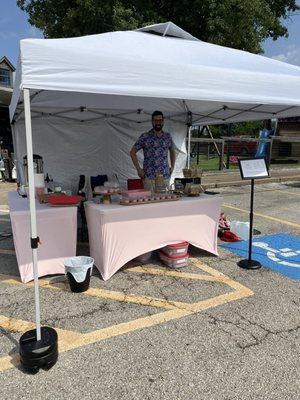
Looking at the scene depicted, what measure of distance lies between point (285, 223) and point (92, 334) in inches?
194

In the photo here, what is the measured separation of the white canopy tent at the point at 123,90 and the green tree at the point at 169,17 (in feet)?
16.4

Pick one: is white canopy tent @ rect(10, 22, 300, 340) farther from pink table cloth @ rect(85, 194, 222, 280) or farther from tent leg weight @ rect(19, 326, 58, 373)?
pink table cloth @ rect(85, 194, 222, 280)

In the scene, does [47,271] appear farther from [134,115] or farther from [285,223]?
[285,223]

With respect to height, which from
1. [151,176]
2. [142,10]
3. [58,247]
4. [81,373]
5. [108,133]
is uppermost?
[142,10]

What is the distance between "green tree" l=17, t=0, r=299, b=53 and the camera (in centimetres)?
1069

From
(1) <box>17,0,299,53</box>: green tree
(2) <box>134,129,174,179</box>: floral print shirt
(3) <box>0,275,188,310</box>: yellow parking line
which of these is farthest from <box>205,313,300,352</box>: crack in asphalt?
(1) <box>17,0,299,53</box>: green tree

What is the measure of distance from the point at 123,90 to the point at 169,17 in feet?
33.5

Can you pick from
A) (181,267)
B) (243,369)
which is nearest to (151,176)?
(181,267)

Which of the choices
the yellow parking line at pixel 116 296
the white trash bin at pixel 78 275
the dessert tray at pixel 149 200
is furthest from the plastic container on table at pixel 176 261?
the white trash bin at pixel 78 275

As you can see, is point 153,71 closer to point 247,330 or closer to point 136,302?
point 136,302

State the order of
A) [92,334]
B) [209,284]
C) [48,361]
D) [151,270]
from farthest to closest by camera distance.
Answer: [151,270]
[209,284]
[92,334]
[48,361]

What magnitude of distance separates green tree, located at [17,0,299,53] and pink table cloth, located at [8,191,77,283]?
8.17m

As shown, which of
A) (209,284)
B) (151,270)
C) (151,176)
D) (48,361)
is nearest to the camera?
(48,361)

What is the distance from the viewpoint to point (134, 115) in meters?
6.90
